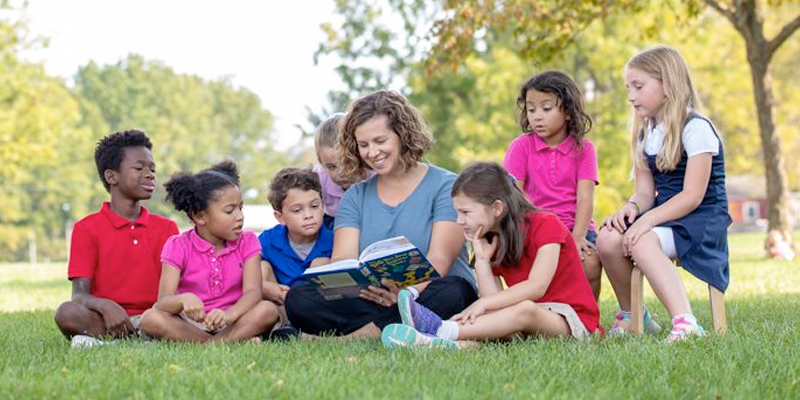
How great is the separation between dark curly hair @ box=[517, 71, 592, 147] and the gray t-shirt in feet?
2.72

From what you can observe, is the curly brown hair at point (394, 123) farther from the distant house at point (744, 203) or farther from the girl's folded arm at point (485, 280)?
the distant house at point (744, 203)

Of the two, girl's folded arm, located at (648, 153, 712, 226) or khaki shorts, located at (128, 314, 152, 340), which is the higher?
girl's folded arm, located at (648, 153, 712, 226)

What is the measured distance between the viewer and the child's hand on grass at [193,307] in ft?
19.0

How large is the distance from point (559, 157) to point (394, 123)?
118 centimetres

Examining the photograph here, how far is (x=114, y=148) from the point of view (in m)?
6.63

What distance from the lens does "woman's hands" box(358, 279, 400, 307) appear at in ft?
19.1

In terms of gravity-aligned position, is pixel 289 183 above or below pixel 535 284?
above

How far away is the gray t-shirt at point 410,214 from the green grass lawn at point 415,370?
2.36ft

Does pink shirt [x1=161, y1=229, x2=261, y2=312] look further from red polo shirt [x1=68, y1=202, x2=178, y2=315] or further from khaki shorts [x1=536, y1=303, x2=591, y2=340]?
khaki shorts [x1=536, y1=303, x2=591, y2=340]

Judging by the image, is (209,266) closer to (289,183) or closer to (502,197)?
(289,183)

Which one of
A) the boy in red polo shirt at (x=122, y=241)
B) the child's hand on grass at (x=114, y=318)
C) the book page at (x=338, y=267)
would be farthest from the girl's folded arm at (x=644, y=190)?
the child's hand on grass at (x=114, y=318)

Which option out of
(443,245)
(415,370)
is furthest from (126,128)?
(415,370)

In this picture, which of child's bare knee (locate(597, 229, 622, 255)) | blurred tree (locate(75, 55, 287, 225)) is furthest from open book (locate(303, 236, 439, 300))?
blurred tree (locate(75, 55, 287, 225))

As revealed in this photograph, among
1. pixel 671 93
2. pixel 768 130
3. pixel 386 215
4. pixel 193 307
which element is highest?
pixel 768 130
